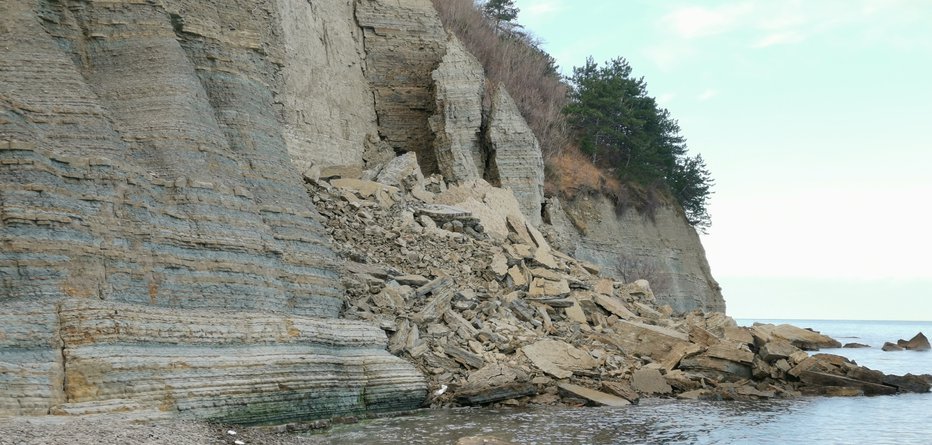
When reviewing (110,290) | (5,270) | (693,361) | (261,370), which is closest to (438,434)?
(261,370)

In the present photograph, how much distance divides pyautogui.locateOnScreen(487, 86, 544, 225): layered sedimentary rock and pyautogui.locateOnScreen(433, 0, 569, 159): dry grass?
209 inches

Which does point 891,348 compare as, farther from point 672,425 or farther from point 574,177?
point 672,425

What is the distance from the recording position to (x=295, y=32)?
26859 mm

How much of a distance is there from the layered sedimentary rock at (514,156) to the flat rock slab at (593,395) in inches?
535

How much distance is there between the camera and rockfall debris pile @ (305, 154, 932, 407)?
19.1 meters

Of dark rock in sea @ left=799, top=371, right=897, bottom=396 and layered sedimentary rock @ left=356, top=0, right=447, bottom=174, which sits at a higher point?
layered sedimentary rock @ left=356, top=0, right=447, bottom=174

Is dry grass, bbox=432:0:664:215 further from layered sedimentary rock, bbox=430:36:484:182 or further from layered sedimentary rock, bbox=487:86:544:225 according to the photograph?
layered sedimentary rock, bbox=430:36:484:182

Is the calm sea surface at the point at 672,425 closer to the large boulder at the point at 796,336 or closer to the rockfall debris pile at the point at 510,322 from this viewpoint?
the rockfall debris pile at the point at 510,322

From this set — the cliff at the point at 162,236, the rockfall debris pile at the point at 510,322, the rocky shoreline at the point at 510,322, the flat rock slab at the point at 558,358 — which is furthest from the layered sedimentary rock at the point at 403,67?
the flat rock slab at the point at 558,358

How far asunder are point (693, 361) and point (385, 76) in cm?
1466

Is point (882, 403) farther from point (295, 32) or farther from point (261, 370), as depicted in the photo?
point (295, 32)

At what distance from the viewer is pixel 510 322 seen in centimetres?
2131

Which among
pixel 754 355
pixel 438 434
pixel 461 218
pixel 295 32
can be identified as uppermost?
pixel 295 32

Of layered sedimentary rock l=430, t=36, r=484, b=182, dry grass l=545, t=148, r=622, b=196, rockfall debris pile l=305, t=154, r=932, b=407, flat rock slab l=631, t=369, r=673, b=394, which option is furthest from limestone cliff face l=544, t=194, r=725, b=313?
flat rock slab l=631, t=369, r=673, b=394
